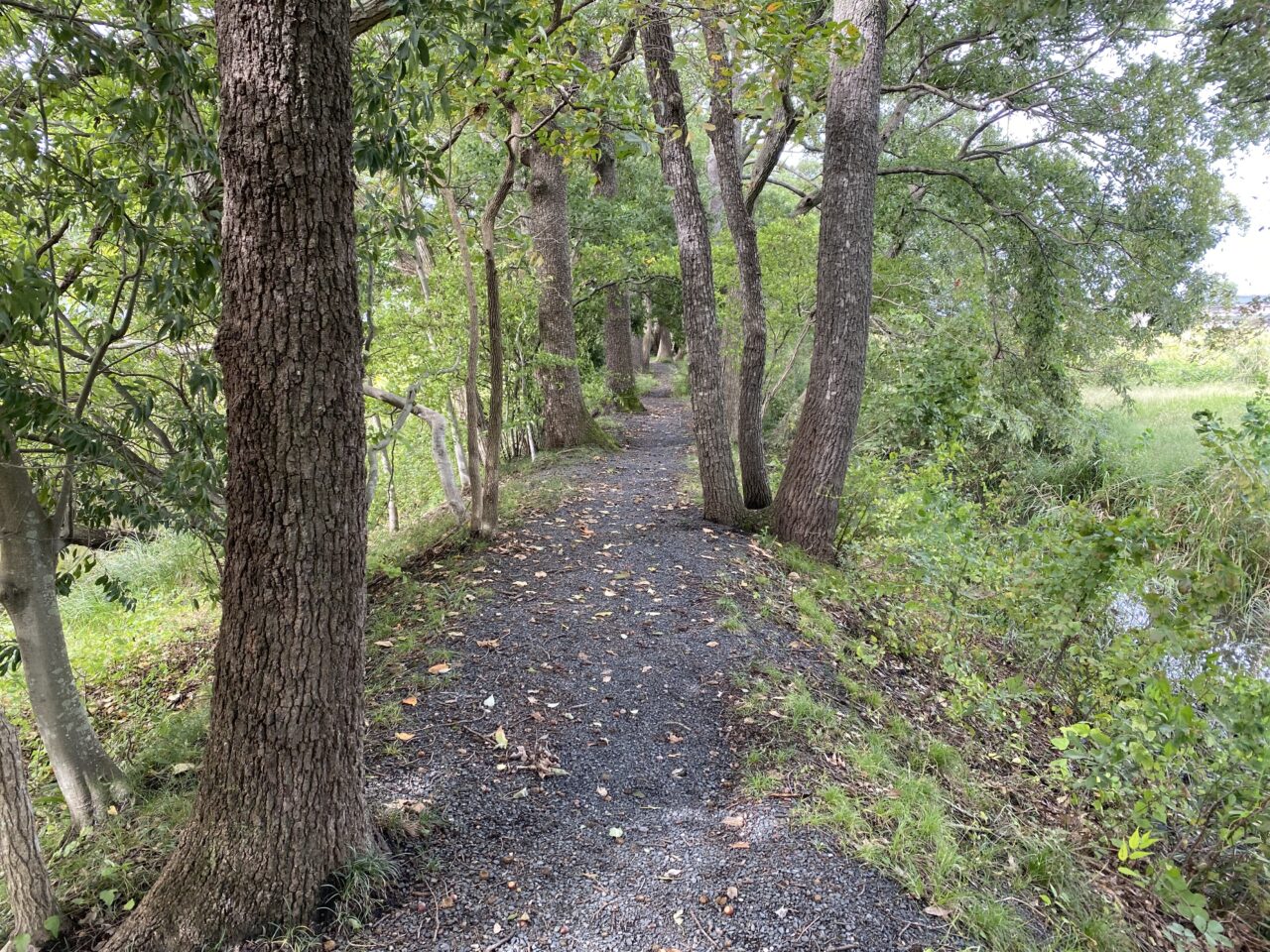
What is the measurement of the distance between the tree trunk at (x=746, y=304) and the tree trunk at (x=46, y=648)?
17.5 ft

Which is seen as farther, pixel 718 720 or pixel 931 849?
pixel 718 720

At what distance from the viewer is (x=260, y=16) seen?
1.95m

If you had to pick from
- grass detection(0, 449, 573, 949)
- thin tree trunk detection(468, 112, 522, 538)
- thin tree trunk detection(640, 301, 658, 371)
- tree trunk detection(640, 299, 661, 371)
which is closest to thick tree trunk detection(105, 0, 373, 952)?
grass detection(0, 449, 573, 949)

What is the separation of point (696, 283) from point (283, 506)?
4.80 meters

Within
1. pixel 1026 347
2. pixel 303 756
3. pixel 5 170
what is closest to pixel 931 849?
pixel 303 756

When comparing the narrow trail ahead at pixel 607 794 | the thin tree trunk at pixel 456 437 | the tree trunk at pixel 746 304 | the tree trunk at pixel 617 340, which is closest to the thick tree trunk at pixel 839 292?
the tree trunk at pixel 746 304

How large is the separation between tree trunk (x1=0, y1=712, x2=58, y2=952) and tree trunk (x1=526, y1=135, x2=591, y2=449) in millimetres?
7159

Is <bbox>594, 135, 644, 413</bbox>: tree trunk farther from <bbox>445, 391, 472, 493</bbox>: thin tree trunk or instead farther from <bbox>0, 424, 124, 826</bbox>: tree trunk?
<bbox>0, 424, 124, 826</bbox>: tree trunk

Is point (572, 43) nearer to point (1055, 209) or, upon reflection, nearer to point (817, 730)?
point (817, 730)

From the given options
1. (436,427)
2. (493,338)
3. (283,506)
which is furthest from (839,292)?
(283,506)

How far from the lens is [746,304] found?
267 inches

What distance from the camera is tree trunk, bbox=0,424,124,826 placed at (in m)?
2.92

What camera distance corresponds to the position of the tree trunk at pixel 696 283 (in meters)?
5.71

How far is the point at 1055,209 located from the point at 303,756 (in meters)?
9.49
